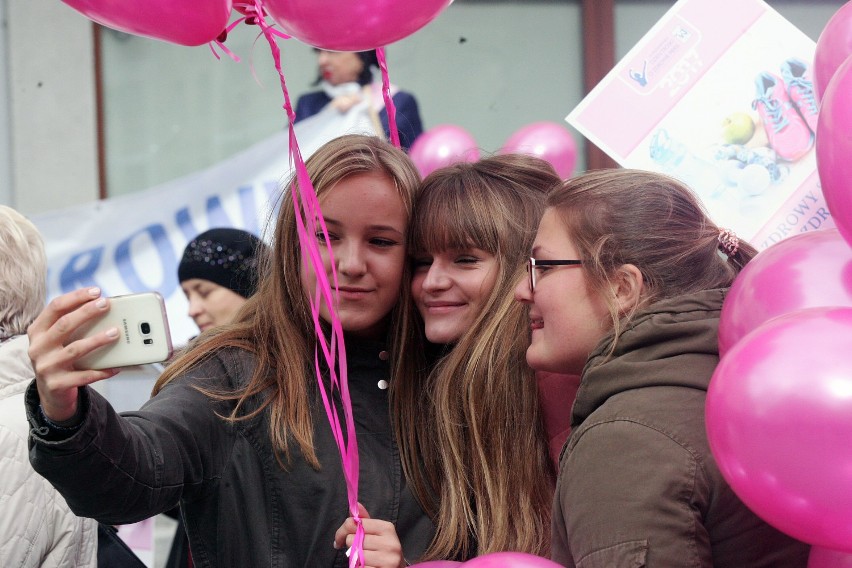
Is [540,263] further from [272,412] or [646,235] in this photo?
[272,412]

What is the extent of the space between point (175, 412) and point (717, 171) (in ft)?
4.41

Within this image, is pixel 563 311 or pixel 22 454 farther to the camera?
pixel 22 454

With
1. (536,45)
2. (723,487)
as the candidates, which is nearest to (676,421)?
(723,487)

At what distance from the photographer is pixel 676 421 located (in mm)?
1438

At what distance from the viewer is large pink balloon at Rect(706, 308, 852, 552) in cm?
116

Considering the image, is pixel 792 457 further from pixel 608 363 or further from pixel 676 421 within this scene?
pixel 608 363

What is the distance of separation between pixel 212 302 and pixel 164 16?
2.18m

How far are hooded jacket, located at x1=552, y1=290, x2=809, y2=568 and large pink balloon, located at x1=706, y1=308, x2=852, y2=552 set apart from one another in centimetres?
15

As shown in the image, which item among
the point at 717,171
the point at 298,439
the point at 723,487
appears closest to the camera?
the point at 723,487

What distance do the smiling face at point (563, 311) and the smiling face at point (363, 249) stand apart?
1.33ft

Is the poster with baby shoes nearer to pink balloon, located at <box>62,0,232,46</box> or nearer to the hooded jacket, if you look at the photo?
the hooded jacket

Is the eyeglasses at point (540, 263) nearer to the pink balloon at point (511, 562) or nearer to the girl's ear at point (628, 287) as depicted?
the girl's ear at point (628, 287)

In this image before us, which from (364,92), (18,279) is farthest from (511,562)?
(364,92)

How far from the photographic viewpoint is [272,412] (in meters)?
2.02
